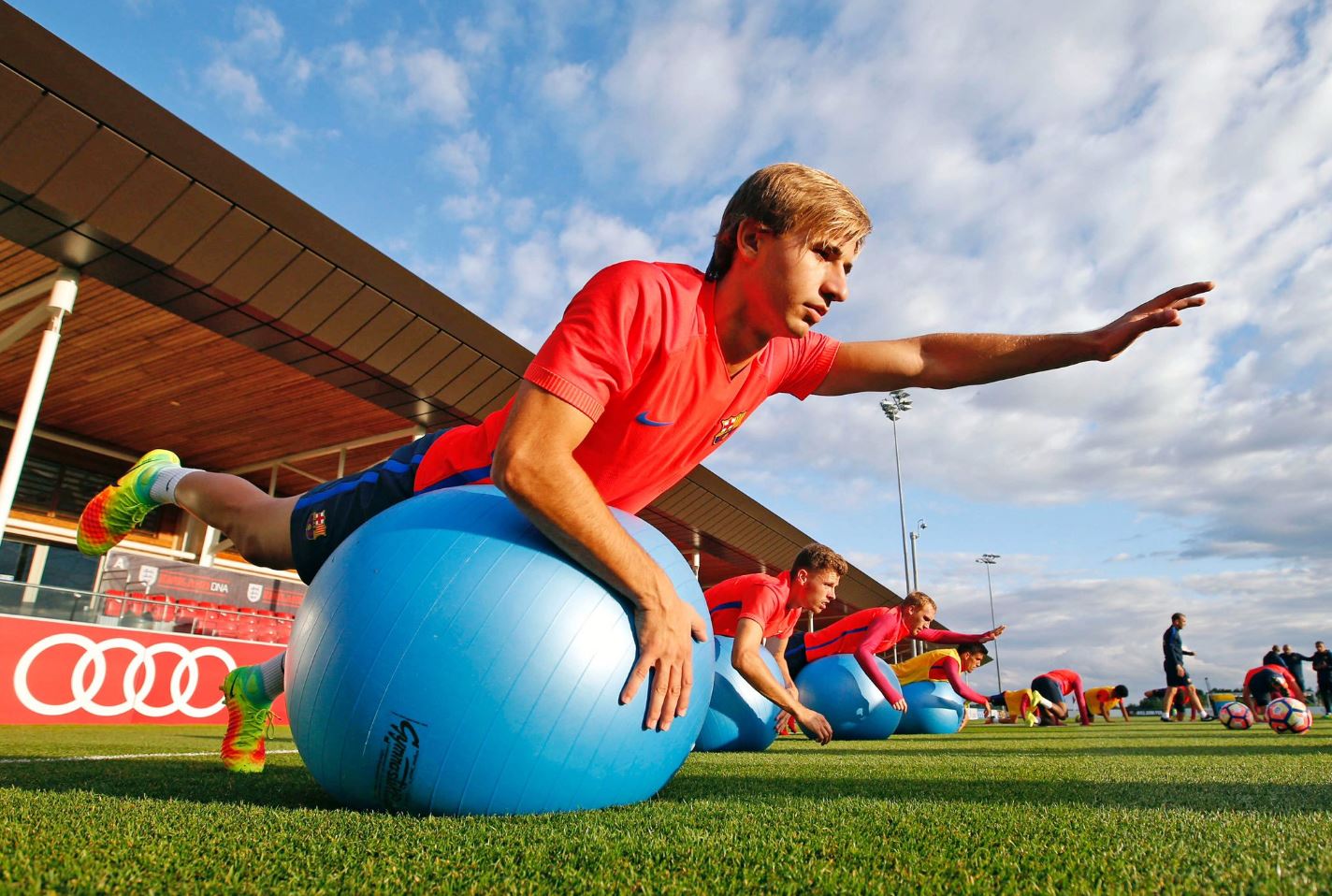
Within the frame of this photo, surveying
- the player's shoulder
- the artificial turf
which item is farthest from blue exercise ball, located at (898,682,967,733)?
the player's shoulder

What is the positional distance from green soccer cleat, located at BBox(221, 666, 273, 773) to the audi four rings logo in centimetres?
829

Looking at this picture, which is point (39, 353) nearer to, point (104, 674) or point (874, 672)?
point (104, 674)

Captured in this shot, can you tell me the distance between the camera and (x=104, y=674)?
1046cm

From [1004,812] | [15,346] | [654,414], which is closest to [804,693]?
[1004,812]

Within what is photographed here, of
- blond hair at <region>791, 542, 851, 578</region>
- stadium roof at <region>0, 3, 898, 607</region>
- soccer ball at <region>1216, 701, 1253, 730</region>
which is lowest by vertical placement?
soccer ball at <region>1216, 701, 1253, 730</region>

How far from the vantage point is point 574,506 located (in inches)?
89.0

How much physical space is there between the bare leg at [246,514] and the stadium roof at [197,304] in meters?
6.25

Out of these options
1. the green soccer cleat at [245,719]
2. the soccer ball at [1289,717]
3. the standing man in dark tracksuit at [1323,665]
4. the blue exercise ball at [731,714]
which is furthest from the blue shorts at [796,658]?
the standing man in dark tracksuit at [1323,665]

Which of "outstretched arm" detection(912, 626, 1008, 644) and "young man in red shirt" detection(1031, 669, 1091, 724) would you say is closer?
"outstretched arm" detection(912, 626, 1008, 644)

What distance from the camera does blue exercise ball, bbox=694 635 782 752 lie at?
21.7 feet

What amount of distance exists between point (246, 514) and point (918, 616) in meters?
8.53

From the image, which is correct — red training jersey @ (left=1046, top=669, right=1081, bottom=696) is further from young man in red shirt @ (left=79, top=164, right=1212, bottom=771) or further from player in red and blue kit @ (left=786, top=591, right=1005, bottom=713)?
young man in red shirt @ (left=79, top=164, right=1212, bottom=771)

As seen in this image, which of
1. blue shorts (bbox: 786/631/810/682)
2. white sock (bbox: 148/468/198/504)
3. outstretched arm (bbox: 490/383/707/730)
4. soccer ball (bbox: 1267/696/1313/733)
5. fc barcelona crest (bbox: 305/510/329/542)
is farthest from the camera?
blue shorts (bbox: 786/631/810/682)

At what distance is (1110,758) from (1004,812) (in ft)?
11.8
